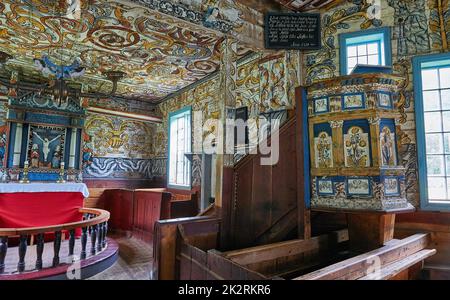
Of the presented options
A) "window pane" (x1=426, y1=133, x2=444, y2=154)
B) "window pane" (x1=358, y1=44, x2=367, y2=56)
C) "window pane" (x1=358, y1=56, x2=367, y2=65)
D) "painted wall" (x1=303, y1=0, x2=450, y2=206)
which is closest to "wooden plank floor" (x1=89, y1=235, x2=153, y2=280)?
"painted wall" (x1=303, y1=0, x2=450, y2=206)

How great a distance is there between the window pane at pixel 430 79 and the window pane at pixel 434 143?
0.63 metres

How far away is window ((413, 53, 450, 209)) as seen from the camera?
11.2ft

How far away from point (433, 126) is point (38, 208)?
21.9 feet

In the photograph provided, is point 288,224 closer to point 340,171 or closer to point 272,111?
point 340,171

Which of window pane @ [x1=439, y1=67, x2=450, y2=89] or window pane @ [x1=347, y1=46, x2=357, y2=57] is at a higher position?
window pane @ [x1=347, y1=46, x2=357, y2=57]

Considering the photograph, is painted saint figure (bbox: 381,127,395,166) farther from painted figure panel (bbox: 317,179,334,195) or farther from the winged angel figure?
the winged angel figure

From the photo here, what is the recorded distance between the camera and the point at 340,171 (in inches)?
111

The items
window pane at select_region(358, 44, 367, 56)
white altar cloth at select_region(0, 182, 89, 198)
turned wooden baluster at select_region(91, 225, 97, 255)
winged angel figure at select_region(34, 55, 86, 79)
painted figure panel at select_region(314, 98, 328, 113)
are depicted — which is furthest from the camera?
white altar cloth at select_region(0, 182, 89, 198)

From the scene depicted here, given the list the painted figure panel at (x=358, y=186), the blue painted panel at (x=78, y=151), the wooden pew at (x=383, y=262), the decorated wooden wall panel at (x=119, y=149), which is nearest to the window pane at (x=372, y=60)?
the painted figure panel at (x=358, y=186)

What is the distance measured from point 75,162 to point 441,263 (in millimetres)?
7726

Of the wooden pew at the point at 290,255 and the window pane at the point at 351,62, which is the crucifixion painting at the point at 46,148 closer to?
the wooden pew at the point at 290,255

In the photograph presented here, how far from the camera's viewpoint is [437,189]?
3428 millimetres

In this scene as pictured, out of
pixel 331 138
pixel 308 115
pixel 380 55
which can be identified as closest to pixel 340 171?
pixel 331 138

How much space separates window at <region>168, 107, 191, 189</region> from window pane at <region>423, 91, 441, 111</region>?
15.7 feet
